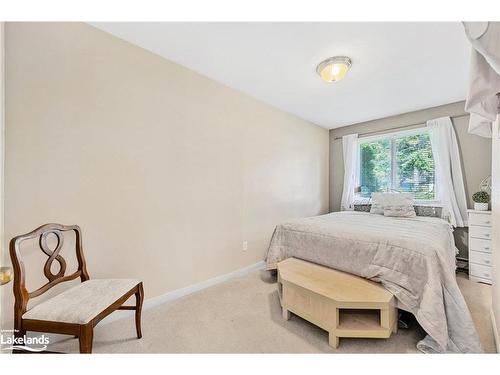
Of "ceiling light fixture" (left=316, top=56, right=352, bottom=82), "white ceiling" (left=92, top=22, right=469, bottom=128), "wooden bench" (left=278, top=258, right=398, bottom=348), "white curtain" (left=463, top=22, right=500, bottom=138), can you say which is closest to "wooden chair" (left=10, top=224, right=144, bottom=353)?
"wooden bench" (left=278, top=258, right=398, bottom=348)

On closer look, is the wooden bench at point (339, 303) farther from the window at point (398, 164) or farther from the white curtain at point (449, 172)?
the window at point (398, 164)

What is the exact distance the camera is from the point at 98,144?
5.32 ft

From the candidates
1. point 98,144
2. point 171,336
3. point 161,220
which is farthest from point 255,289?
point 98,144

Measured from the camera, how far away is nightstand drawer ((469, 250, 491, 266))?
2.40 metres

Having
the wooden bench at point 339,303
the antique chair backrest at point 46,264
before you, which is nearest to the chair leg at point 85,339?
the antique chair backrest at point 46,264

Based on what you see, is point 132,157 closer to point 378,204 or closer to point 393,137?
point 378,204

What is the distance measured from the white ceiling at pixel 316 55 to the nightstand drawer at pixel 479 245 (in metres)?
1.78

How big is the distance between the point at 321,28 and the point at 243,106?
1.27 metres

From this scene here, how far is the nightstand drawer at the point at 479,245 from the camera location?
7.88ft

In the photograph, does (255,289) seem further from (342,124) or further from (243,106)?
(342,124)

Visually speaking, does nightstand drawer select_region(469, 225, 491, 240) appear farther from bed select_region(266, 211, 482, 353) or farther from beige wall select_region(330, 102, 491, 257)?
bed select_region(266, 211, 482, 353)
